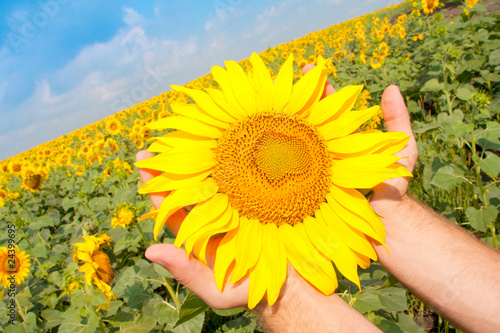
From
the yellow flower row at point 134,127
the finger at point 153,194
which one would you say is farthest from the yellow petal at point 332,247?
the yellow flower row at point 134,127

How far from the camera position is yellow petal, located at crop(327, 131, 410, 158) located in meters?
1.40

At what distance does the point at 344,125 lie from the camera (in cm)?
148

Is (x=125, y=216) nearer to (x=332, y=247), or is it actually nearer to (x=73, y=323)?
(x=73, y=323)

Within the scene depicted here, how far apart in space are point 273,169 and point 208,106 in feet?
1.40

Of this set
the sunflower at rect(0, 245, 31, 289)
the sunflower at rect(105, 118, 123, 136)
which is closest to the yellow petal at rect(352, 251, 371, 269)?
the sunflower at rect(0, 245, 31, 289)

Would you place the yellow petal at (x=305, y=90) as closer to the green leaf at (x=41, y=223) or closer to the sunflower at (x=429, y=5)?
the green leaf at (x=41, y=223)

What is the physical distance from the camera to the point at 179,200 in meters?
1.34

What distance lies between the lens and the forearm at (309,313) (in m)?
1.36

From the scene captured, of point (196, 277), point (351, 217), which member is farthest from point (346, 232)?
point (196, 277)

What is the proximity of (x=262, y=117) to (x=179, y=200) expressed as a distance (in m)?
0.54

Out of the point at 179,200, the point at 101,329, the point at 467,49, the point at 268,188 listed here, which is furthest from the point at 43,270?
the point at 467,49

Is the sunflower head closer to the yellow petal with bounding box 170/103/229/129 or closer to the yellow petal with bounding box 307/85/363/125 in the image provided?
the yellow petal with bounding box 170/103/229/129

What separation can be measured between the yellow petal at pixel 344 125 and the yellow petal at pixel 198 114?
0.48m

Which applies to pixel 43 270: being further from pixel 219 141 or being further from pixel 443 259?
pixel 443 259
